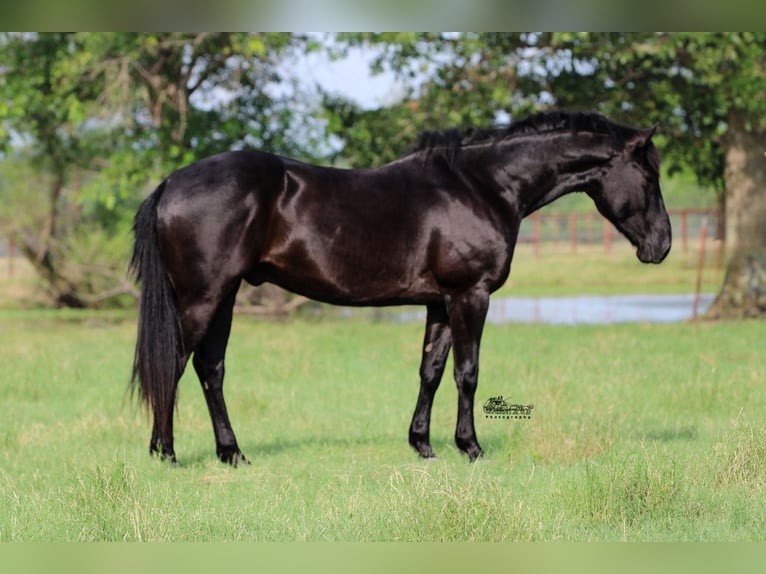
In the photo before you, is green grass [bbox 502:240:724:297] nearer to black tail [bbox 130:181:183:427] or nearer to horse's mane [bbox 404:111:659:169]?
horse's mane [bbox 404:111:659:169]

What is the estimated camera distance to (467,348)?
6203mm

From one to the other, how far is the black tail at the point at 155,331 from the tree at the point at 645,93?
7815mm

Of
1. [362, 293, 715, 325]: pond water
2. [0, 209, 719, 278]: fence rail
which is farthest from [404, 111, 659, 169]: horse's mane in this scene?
[0, 209, 719, 278]: fence rail

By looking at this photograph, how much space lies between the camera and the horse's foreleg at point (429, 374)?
6.41 meters

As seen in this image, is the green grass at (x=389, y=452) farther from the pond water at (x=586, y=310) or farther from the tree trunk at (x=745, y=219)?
the pond water at (x=586, y=310)

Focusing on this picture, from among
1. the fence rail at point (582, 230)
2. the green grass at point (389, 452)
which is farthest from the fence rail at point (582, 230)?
the green grass at point (389, 452)

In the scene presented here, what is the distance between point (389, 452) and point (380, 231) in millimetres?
1569

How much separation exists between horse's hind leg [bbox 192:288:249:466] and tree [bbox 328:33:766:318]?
7.76m

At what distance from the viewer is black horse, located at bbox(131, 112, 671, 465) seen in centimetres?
601

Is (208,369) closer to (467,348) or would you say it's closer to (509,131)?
(467,348)

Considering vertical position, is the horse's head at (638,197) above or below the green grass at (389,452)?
above

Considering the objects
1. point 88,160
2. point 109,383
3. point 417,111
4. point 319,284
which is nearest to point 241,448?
point 319,284

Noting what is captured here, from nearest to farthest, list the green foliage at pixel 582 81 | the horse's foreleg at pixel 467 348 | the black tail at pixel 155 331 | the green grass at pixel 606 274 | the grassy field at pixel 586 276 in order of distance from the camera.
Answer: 1. the black tail at pixel 155 331
2. the horse's foreleg at pixel 467 348
3. the green foliage at pixel 582 81
4. the grassy field at pixel 586 276
5. the green grass at pixel 606 274

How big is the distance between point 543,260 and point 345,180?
2381 centimetres
